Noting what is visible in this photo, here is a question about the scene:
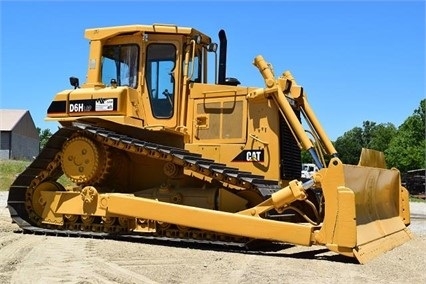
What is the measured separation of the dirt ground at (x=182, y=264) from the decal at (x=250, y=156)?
1.60 metres

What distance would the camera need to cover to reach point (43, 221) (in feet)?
36.6

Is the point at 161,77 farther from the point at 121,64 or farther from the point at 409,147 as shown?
the point at 409,147

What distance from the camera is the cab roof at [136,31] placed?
10867 mm

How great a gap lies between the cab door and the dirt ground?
2416 mm

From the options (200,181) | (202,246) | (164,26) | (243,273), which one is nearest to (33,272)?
(243,273)

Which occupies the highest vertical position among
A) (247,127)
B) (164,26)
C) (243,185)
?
(164,26)

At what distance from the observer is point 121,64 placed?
1125 centimetres

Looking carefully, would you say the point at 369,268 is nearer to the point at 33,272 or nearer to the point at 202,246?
the point at 202,246

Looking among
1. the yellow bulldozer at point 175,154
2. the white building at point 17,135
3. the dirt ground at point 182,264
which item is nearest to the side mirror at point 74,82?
the yellow bulldozer at point 175,154

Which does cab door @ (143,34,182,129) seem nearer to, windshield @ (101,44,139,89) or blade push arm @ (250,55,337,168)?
windshield @ (101,44,139,89)

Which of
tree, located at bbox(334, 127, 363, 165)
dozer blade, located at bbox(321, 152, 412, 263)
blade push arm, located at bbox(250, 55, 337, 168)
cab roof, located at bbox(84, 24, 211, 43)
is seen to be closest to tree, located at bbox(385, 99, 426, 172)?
tree, located at bbox(334, 127, 363, 165)

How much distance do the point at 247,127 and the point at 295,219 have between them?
70.7 inches

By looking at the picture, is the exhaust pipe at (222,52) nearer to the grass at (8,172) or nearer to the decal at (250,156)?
the decal at (250,156)

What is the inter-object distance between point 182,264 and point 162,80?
166 inches
